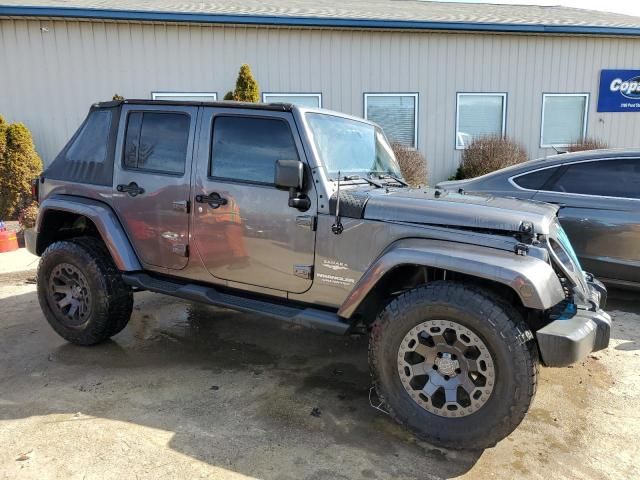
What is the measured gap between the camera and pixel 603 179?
15.0 ft

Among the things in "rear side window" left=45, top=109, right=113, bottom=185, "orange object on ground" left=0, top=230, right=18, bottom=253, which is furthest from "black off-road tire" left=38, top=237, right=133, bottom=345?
"orange object on ground" left=0, top=230, right=18, bottom=253

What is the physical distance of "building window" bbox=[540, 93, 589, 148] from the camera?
1165 cm

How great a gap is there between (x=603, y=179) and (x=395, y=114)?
22.4ft

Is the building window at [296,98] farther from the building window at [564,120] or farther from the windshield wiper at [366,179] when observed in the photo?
the windshield wiper at [366,179]

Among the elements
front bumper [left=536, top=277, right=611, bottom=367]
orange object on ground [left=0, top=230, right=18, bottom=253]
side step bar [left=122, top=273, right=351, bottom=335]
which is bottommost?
orange object on ground [left=0, top=230, right=18, bottom=253]

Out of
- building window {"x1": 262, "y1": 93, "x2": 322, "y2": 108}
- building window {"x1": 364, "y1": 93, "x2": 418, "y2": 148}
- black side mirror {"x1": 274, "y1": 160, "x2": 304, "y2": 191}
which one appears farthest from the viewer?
building window {"x1": 364, "y1": 93, "x2": 418, "y2": 148}

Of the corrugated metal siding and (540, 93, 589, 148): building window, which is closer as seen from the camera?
the corrugated metal siding

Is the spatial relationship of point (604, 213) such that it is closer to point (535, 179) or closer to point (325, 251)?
point (535, 179)

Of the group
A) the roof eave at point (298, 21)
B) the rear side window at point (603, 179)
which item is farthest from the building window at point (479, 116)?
the rear side window at point (603, 179)

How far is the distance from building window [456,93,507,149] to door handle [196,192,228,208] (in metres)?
9.10

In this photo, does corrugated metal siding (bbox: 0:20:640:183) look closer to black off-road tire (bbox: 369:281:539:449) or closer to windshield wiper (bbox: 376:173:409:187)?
windshield wiper (bbox: 376:173:409:187)

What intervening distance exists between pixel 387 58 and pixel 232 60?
341cm

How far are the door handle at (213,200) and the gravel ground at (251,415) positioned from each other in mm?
1270

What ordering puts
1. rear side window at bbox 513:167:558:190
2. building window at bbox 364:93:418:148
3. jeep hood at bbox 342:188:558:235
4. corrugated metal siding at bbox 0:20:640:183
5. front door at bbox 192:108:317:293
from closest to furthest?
jeep hood at bbox 342:188:558:235 → front door at bbox 192:108:317:293 → rear side window at bbox 513:167:558:190 → corrugated metal siding at bbox 0:20:640:183 → building window at bbox 364:93:418:148
